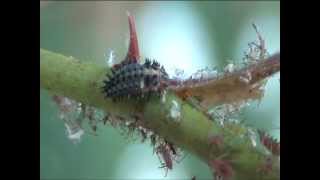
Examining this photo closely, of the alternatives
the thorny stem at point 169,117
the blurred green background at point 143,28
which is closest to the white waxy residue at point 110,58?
the thorny stem at point 169,117

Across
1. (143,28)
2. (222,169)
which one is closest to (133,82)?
(222,169)

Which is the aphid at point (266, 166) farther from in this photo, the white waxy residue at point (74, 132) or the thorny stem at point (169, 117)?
the white waxy residue at point (74, 132)

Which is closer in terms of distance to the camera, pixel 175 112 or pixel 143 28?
pixel 175 112

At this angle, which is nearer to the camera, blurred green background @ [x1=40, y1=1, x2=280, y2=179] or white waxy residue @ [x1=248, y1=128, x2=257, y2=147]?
white waxy residue @ [x1=248, y1=128, x2=257, y2=147]

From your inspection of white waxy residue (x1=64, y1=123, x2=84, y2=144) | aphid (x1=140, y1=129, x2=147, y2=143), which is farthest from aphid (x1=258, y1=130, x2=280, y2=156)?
white waxy residue (x1=64, y1=123, x2=84, y2=144)

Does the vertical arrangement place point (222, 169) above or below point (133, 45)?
below

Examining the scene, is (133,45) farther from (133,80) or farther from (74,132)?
(74,132)

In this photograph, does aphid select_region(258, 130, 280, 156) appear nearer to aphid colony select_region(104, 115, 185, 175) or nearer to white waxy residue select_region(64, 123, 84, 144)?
aphid colony select_region(104, 115, 185, 175)
